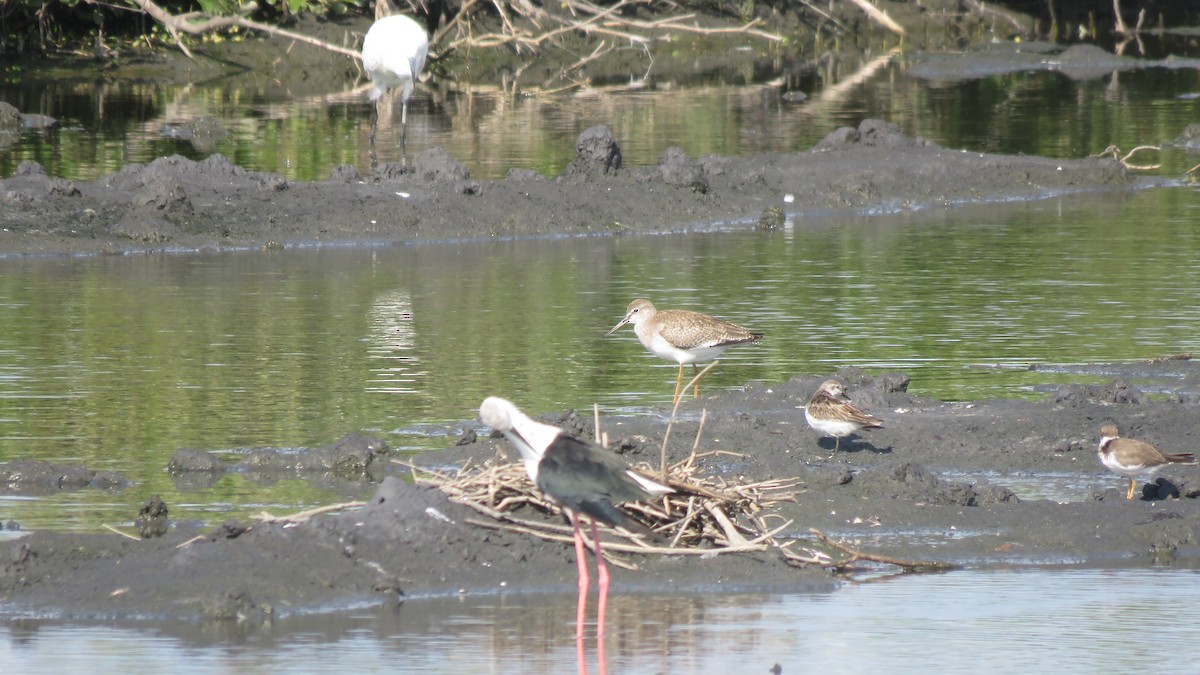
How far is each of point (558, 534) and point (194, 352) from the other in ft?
19.7

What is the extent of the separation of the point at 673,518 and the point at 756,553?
389mm

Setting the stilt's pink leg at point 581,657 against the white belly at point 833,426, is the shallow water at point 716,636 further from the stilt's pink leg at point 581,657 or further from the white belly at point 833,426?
the white belly at point 833,426

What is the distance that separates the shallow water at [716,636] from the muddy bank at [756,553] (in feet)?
0.56

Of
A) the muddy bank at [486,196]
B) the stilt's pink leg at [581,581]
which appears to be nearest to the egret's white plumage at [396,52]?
the muddy bank at [486,196]

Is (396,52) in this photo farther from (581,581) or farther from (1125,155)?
(581,581)

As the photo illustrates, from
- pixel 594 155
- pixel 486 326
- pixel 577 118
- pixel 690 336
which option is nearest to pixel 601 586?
pixel 690 336

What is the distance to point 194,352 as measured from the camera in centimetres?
1380

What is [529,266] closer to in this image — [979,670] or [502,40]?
[979,670]

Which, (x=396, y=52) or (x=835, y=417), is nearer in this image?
(x=835, y=417)

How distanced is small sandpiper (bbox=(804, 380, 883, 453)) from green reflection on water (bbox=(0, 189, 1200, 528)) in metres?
1.86

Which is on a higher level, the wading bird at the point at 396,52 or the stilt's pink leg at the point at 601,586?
the wading bird at the point at 396,52

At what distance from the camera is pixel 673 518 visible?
28.0 ft

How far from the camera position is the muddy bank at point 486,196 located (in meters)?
19.0

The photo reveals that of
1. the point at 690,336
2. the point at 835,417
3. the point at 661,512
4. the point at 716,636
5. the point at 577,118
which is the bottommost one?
the point at 716,636
